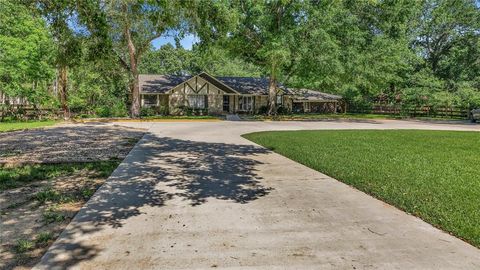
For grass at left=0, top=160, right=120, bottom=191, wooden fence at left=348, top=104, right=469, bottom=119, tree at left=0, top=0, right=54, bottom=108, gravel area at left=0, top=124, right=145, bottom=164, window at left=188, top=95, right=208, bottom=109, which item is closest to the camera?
grass at left=0, top=160, right=120, bottom=191

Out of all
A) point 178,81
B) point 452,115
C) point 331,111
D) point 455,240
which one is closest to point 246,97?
point 178,81

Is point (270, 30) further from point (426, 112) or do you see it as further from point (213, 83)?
point (426, 112)

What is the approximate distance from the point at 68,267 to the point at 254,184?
14.7 feet

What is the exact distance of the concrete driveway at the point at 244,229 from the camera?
4.04 metres

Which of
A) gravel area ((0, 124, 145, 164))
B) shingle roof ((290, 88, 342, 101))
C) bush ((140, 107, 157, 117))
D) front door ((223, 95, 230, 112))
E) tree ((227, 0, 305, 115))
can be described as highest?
tree ((227, 0, 305, 115))

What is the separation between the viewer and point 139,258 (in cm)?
406

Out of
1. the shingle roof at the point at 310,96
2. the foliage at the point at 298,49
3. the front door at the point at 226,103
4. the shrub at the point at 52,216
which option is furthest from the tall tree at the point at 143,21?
the shingle roof at the point at 310,96

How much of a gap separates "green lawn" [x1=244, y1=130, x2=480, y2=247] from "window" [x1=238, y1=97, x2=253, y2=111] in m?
29.2

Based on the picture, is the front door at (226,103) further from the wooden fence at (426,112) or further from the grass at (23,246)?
the grass at (23,246)

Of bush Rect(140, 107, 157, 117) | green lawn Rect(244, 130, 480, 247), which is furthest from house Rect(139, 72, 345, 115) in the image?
green lawn Rect(244, 130, 480, 247)

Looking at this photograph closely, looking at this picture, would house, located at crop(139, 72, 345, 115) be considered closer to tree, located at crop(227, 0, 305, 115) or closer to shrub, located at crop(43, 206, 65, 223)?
tree, located at crop(227, 0, 305, 115)

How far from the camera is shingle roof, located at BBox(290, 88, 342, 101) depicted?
47.2 m

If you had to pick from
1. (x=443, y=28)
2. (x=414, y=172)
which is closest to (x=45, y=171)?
(x=414, y=172)

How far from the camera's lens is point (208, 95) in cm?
4216
